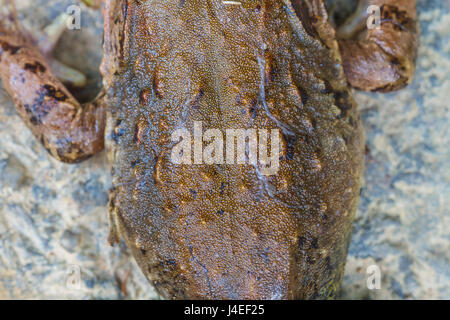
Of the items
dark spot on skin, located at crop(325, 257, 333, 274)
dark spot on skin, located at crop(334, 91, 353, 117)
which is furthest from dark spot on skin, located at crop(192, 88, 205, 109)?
dark spot on skin, located at crop(325, 257, 333, 274)

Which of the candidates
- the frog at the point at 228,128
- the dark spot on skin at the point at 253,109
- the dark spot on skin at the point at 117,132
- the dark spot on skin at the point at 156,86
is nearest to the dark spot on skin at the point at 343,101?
the frog at the point at 228,128

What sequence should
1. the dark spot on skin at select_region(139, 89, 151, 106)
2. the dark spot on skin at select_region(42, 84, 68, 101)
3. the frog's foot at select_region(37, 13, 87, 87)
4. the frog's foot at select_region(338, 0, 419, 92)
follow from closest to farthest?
the dark spot on skin at select_region(139, 89, 151, 106) < the frog's foot at select_region(338, 0, 419, 92) < the dark spot on skin at select_region(42, 84, 68, 101) < the frog's foot at select_region(37, 13, 87, 87)

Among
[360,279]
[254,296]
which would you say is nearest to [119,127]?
[254,296]

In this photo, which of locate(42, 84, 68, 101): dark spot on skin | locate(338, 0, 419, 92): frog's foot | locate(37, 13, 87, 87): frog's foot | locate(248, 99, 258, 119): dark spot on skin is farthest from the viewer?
locate(37, 13, 87, 87): frog's foot

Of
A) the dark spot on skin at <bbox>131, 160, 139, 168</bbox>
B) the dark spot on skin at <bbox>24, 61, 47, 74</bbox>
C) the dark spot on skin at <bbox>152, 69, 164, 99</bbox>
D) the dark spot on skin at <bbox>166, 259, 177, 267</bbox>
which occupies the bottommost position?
the dark spot on skin at <bbox>166, 259, 177, 267</bbox>

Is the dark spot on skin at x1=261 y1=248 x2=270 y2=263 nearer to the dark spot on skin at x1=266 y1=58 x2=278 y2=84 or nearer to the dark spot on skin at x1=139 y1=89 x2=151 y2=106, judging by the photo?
the dark spot on skin at x1=266 y1=58 x2=278 y2=84

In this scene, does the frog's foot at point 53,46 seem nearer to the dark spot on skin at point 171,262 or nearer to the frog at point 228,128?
the frog at point 228,128

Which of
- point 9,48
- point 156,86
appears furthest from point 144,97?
point 9,48

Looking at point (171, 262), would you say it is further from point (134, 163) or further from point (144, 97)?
point (144, 97)

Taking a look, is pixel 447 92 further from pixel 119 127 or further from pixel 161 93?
pixel 119 127
